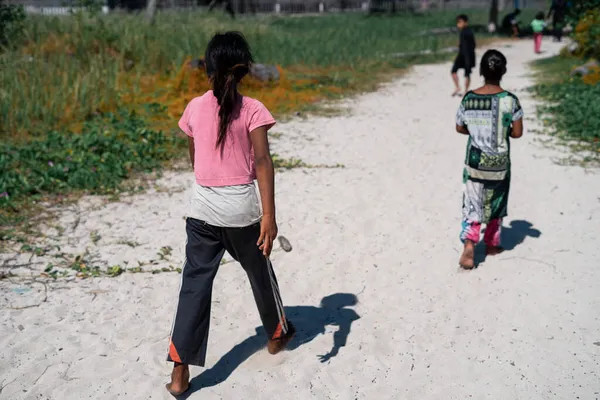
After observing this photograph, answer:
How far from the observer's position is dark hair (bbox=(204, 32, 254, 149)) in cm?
307

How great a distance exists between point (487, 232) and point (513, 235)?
2.26 feet

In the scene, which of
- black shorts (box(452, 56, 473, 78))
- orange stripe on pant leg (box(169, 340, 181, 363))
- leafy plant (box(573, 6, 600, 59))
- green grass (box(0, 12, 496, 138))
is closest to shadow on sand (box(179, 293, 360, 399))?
orange stripe on pant leg (box(169, 340, 181, 363))

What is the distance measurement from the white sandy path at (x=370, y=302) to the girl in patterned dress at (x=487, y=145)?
396mm

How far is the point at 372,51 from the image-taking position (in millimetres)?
19578

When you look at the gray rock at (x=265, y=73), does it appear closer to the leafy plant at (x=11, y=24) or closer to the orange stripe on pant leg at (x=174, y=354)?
the leafy plant at (x=11, y=24)

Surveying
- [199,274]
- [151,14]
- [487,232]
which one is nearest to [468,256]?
[487,232]

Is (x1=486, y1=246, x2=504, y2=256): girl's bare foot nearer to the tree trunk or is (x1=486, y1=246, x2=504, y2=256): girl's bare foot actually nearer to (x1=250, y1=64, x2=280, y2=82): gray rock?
(x1=250, y1=64, x2=280, y2=82): gray rock

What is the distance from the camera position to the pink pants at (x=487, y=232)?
5.07 m

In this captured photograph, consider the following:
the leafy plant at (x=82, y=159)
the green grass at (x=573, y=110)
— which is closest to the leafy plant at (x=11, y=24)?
the leafy plant at (x=82, y=159)

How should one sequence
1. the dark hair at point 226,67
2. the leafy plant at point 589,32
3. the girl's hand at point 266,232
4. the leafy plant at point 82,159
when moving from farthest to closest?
1. the leafy plant at point 589,32
2. the leafy plant at point 82,159
3. the girl's hand at point 266,232
4. the dark hair at point 226,67

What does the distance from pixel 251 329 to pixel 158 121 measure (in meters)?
6.56

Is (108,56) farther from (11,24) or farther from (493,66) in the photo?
(493,66)

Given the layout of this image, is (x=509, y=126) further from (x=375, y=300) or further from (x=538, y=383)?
(x=538, y=383)

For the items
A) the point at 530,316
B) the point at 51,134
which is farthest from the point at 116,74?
the point at 530,316
